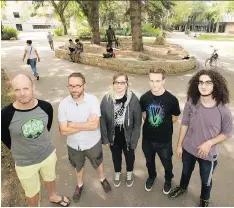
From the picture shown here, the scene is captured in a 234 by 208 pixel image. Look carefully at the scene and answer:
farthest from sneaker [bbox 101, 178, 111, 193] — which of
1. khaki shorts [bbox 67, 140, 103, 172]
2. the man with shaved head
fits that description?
the man with shaved head

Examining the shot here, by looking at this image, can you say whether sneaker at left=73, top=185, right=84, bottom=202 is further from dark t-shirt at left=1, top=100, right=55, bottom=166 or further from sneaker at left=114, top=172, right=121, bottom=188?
dark t-shirt at left=1, top=100, right=55, bottom=166

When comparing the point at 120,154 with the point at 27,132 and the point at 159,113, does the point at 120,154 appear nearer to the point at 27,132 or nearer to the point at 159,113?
the point at 159,113

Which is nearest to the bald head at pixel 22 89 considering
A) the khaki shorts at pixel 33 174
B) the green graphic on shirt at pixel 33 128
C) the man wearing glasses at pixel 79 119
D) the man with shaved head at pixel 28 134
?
the man with shaved head at pixel 28 134

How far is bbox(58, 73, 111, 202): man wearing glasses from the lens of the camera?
2871 mm

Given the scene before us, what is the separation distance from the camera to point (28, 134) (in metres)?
2.59

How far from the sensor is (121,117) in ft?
10.4

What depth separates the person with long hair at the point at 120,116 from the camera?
307 centimetres

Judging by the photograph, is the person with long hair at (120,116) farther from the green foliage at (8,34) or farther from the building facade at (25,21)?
the building facade at (25,21)

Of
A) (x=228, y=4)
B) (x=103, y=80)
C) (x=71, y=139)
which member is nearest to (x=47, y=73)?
(x=103, y=80)

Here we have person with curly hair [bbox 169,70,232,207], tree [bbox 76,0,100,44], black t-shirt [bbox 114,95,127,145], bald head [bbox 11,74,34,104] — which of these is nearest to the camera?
bald head [bbox 11,74,34,104]

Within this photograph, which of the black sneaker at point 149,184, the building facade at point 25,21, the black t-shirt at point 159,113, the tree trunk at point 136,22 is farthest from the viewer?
the building facade at point 25,21

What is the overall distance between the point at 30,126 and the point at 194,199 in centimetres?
278

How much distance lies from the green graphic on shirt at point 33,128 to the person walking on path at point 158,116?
1.44m

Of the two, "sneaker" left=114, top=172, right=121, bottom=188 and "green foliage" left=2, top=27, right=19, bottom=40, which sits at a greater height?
"green foliage" left=2, top=27, right=19, bottom=40
